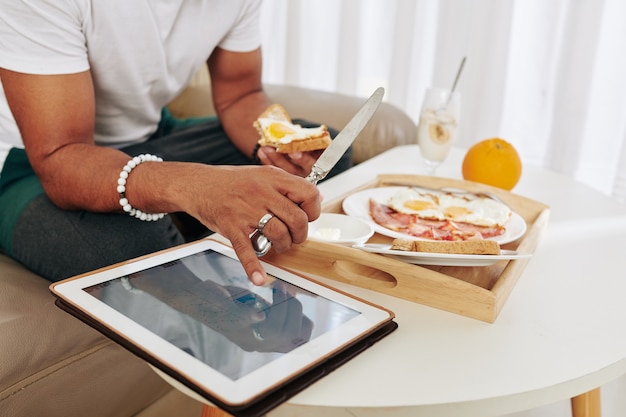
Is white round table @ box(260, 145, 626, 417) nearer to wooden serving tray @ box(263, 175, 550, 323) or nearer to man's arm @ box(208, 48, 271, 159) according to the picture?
wooden serving tray @ box(263, 175, 550, 323)

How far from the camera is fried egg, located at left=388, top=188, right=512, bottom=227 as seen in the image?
3.27ft

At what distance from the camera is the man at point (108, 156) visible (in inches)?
31.3

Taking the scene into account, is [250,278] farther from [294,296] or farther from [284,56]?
[284,56]

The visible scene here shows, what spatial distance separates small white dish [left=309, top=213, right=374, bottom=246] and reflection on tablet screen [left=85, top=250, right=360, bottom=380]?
0.46 feet

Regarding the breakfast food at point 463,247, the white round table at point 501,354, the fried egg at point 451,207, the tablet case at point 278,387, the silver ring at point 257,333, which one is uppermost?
the breakfast food at point 463,247

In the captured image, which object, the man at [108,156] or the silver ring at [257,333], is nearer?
the silver ring at [257,333]

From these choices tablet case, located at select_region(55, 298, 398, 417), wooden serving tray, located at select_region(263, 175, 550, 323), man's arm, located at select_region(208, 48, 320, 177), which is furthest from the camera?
man's arm, located at select_region(208, 48, 320, 177)

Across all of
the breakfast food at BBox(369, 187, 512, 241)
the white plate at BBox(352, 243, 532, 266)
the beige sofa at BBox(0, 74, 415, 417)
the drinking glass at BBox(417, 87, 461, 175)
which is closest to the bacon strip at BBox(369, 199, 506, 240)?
the breakfast food at BBox(369, 187, 512, 241)

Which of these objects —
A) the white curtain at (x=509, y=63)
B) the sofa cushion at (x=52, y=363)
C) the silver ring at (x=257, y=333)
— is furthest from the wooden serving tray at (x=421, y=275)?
the white curtain at (x=509, y=63)

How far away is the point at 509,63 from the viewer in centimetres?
257

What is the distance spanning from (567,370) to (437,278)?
0.18 metres

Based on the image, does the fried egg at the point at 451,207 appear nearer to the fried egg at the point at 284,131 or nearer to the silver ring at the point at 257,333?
the fried egg at the point at 284,131

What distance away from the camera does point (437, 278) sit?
76 centimetres

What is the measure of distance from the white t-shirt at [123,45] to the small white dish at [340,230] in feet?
1.75
